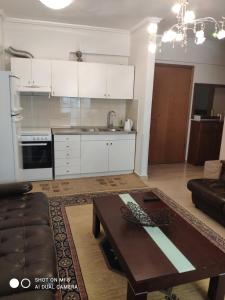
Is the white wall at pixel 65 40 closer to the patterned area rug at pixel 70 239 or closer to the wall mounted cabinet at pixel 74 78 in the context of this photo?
the wall mounted cabinet at pixel 74 78

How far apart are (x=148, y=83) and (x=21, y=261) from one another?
3317mm

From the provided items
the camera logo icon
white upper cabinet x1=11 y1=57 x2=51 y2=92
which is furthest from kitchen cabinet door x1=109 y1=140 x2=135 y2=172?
the camera logo icon

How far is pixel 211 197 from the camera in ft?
9.52

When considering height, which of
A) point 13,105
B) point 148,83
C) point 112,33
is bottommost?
point 13,105

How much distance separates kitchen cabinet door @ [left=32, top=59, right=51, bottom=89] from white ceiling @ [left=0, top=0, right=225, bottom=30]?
0.71 m

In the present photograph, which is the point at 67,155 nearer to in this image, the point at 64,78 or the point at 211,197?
the point at 64,78

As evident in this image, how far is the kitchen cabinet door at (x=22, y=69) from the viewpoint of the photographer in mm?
3893

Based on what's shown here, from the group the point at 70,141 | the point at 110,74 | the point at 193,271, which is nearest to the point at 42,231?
the point at 193,271

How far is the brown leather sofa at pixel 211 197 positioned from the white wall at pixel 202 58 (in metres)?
2.74

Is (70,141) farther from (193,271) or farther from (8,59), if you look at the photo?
(193,271)

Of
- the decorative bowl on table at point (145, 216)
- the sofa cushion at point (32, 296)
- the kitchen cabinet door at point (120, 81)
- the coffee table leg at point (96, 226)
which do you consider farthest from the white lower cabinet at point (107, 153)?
the sofa cushion at point (32, 296)

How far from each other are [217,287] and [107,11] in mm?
3618

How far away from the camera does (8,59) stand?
13.5 feet

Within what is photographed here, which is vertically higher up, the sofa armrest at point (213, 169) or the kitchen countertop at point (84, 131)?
the kitchen countertop at point (84, 131)
